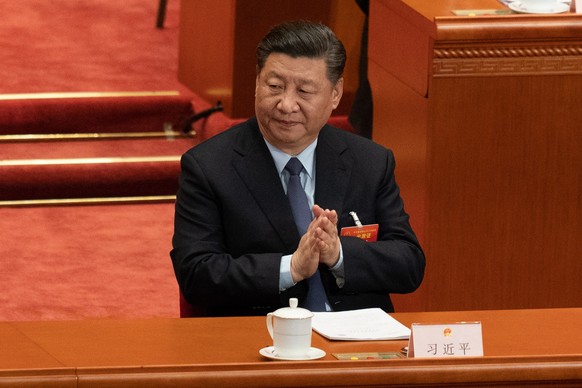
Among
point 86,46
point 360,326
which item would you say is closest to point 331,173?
point 360,326

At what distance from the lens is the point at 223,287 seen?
3104mm

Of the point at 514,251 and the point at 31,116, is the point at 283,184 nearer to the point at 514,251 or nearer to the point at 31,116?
the point at 514,251

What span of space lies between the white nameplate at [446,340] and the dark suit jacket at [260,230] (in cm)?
61

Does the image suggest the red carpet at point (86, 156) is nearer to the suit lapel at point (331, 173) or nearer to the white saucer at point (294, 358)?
the suit lapel at point (331, 173)

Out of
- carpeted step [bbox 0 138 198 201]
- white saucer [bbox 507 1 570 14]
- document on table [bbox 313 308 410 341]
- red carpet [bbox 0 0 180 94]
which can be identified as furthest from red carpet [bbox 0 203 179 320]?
document on table [bbox 313 308 410 341]

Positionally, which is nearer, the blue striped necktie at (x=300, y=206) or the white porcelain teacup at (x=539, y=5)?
A: the blue striped necktie at (x=300, y=206)

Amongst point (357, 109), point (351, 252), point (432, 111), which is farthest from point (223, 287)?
point (357, 109)

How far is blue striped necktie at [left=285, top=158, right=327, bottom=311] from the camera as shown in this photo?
320 centimetres

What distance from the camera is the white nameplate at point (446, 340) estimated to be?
8.35 feet

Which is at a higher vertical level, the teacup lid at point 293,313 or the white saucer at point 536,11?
the white saucer at point 536,11

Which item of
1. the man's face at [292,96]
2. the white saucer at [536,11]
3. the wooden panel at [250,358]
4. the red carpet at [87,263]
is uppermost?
the white saucer at [536,11]

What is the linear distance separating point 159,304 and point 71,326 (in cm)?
171

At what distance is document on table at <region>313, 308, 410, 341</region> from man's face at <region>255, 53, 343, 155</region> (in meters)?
0.47

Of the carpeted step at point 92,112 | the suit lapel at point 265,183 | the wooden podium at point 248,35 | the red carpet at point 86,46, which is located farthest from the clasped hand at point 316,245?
the red carpet at point 86,46
